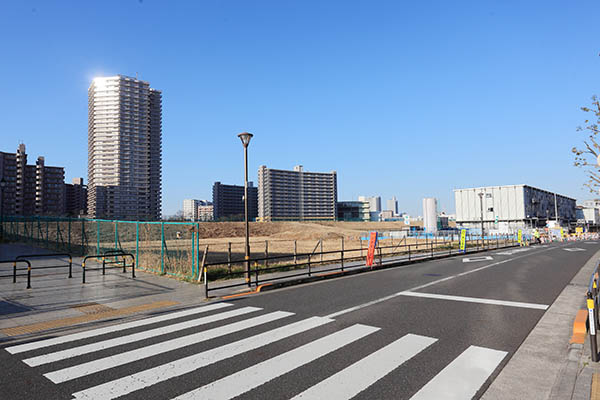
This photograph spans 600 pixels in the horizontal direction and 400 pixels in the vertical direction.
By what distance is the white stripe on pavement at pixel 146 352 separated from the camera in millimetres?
5324

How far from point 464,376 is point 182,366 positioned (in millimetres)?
4303

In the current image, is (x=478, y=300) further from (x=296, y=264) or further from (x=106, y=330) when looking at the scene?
(x=106, y=330)

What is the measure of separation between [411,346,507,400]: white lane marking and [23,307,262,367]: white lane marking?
5256 mm

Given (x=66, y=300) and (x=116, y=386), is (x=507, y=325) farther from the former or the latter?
(x=66, y=300)

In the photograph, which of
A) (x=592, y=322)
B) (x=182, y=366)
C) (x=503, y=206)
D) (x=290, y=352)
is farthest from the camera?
(x=503, y=206)

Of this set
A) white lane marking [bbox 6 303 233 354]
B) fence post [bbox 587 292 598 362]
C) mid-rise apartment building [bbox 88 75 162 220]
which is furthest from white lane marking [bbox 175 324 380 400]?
mid-rise apartment building [bbox 88 75 162 220]

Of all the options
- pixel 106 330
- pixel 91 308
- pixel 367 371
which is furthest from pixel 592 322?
pixel 91 308

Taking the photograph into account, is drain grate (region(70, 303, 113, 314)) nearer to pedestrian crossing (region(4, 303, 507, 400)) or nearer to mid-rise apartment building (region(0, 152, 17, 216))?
pedestrian crossing (region(4, 303, 507, 400))

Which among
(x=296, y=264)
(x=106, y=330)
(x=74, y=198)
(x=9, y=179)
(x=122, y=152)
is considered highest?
(x=122, y=152)

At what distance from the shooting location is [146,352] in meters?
6.23

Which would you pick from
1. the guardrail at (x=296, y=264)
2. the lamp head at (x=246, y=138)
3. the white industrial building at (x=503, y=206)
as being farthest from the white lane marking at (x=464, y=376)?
the white industrial building at (x=503, y=206)

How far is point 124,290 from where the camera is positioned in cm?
1237

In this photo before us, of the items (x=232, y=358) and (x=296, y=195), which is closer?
(x=232, y=358)

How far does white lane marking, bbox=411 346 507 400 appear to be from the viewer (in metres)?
4.53
